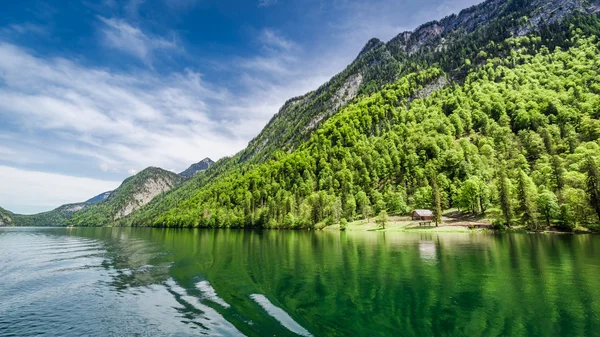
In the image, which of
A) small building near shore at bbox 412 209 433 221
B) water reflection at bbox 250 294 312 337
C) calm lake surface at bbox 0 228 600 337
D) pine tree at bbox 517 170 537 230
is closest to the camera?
water reflection at bbox 250 294 312 337

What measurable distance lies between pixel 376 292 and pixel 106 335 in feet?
66.7

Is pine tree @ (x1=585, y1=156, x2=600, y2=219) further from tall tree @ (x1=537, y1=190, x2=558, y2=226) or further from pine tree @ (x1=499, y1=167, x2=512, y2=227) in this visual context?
pine tree @ (x1=499, y1=167, x2=512, y2=227)

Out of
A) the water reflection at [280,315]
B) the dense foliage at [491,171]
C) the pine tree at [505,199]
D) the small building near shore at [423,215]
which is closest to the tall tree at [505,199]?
the pine tree at [505,199]

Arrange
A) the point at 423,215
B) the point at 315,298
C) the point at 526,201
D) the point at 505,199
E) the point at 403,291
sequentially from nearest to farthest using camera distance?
the point at 315,298
the point at 403,291
the point at 526,201
the point at 505,199
the point at 423,215

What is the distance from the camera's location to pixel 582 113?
159 m

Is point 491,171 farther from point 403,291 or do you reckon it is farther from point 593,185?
point 403,291

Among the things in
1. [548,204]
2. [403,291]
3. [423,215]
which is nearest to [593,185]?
[548,204]

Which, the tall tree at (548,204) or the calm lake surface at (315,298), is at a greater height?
the tall tree at (548,204)

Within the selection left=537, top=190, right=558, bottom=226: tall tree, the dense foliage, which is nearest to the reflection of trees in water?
left=537, top=190, right=558, bottom=226: tall tree

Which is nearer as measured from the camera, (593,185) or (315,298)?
(315,298)

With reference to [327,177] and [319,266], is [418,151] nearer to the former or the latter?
[327,177]

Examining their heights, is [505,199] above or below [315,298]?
above

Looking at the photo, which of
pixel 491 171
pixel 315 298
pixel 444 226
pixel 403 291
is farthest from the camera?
pixel 491 171

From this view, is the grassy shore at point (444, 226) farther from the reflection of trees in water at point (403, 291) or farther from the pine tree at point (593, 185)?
the reflection of trees in water at point (403, 291)
